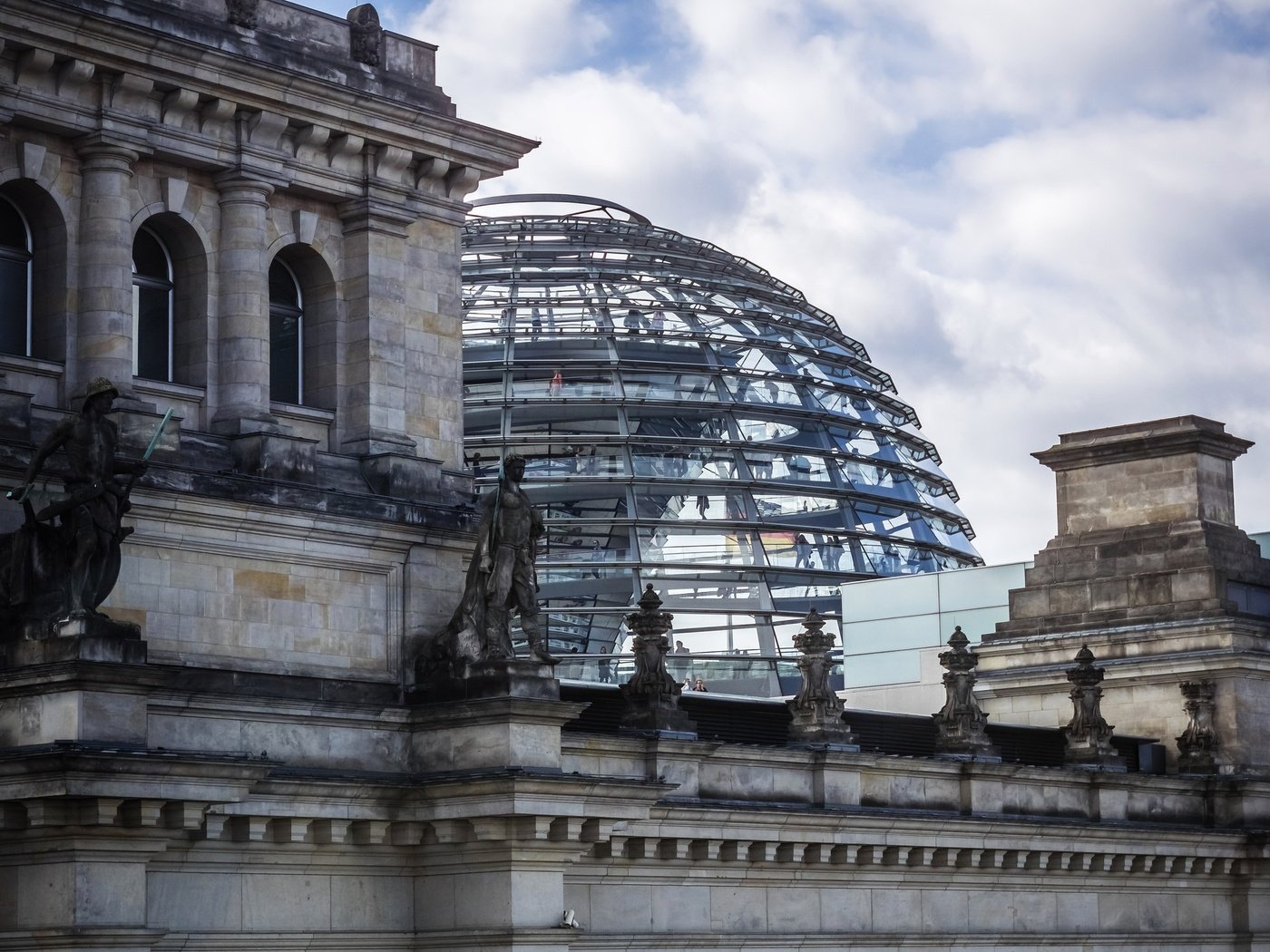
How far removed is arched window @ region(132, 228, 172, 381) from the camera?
35.1m

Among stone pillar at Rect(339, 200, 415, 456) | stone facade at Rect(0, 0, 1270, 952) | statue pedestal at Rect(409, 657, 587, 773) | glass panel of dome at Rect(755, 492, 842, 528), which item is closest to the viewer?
stone facade at Rect(0, 0, 1270, 952)

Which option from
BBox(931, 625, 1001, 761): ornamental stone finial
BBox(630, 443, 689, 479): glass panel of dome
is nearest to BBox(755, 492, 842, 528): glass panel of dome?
BBox(630, 443, 689, 479): glass panel of dome

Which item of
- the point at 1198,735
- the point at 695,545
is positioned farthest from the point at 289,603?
the point at 695,545

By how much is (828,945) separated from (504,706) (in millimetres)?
9938

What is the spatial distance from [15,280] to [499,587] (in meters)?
7.75

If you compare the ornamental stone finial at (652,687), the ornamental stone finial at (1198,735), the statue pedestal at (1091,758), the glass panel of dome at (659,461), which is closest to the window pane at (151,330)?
the ornamental stone finial at (652,687)

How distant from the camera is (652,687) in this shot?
38.9m

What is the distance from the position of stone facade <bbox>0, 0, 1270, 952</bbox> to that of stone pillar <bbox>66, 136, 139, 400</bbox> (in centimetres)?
5

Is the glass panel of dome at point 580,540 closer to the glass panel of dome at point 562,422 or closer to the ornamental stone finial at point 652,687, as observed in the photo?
the glass panel of dome at point 562,422

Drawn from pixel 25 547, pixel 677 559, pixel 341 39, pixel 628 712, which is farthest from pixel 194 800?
pixel 677 559

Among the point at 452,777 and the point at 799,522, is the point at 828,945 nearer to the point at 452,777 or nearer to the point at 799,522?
the point at 452,777

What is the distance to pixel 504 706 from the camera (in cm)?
3381

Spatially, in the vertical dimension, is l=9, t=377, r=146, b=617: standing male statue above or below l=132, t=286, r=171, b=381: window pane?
below

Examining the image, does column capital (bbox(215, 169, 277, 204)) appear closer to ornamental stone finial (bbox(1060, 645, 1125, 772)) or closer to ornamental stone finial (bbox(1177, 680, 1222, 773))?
ornamental stone finial (bbox(1060, 645, 1125, 772))
